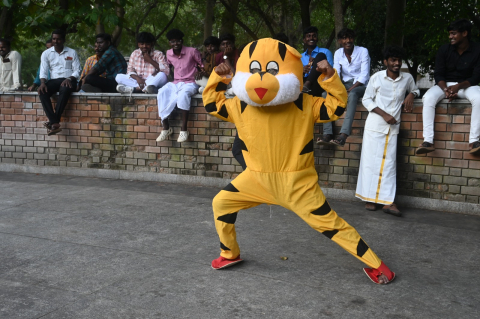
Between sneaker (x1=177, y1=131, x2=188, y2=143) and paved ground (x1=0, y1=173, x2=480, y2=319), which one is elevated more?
sneaker (x1=177, y1=131, x2=188, y2=143)

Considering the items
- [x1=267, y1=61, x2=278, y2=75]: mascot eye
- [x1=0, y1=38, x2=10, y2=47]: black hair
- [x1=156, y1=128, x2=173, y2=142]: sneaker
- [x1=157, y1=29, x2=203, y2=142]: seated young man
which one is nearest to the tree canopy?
[x1=0, y1=38, x2=10, y2=47]: black hair

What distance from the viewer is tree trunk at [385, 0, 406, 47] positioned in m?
12.0

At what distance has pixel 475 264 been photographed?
470 centimetres

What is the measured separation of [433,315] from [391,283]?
598mm

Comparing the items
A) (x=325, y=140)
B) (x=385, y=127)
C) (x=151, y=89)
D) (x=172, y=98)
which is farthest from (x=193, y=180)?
(x=385, y=127)

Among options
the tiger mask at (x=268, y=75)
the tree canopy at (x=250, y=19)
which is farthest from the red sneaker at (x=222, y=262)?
the tree canopy at (x=250, y=19)

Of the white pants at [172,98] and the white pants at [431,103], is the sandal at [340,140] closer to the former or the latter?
the white pants at [431,103]

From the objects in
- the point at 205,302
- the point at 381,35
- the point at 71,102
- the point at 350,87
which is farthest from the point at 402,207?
the point at 381,35

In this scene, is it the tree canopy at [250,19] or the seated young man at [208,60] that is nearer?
the seated young man at [208,60]

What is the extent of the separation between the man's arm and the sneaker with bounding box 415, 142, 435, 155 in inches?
115

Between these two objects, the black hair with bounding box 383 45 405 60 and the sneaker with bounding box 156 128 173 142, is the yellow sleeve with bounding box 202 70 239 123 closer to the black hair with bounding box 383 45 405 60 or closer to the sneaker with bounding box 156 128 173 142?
the black hair with bounding box 383 45 405 60

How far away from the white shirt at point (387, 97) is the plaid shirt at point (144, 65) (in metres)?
3.49

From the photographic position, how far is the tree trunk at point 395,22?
39.2 ft

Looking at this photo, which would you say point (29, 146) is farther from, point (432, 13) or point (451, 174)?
point (432, 13)
